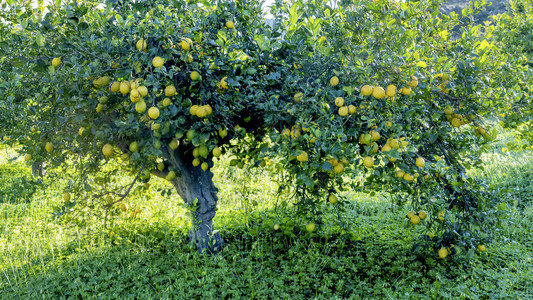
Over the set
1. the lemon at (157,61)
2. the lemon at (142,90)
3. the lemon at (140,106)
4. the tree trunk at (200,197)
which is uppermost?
the lemon at (157,61)

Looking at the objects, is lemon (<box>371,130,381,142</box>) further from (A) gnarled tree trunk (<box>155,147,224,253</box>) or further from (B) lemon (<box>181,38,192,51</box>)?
(A) gnarled tree trunk (<box>155,147,224,253</box>)

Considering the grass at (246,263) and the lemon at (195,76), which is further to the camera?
the grass at (246,263)

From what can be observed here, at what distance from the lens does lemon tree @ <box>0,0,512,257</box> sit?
2.24 metres

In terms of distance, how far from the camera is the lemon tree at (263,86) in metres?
2.24

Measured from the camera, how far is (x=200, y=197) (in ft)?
11.5

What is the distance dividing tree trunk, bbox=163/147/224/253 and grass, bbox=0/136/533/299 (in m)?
0.12

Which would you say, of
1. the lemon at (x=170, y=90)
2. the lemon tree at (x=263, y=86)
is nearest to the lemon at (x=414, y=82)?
the lemon tree at (x=263, y=86)

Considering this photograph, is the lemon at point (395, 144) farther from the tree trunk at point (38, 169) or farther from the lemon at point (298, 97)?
the tree trunk at point (38, 169)

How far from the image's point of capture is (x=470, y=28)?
2791 mm

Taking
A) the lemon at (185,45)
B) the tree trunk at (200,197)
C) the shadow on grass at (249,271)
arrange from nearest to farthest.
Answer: the lemon at (185,45) < the shadow on grass at (249,271) < the tree trunk at (200,197)

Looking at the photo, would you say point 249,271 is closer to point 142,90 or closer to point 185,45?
point 142,90

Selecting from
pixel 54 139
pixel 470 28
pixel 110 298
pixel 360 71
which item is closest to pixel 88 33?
pixel 54 139

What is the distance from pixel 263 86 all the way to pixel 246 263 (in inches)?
65.1

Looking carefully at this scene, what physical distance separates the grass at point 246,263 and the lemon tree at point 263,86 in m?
0.57
